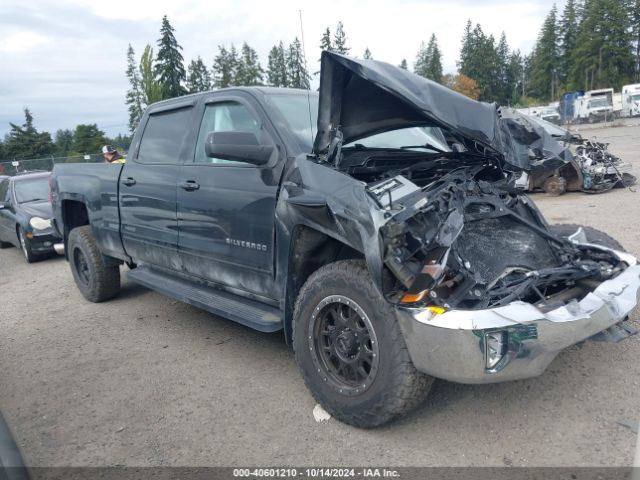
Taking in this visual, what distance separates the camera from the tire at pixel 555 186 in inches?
437

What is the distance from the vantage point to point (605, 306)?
9.22ft

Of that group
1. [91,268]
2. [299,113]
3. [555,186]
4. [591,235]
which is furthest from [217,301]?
[555,186]

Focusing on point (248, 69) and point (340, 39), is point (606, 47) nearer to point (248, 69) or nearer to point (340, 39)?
point (248, 69)

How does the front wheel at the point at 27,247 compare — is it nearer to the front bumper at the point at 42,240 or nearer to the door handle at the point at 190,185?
the front bumper at the point at 42,240

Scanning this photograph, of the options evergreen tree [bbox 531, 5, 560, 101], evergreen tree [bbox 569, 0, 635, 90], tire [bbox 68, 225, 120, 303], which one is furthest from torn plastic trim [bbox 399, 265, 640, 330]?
evergreen tree [bbox 531, 5, 560, 101]

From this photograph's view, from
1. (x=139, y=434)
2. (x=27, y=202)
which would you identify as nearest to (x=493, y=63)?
(x=27, y=202)

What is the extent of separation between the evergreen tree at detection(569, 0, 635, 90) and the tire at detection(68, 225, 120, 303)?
79.7m

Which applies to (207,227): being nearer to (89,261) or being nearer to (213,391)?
(213,391)

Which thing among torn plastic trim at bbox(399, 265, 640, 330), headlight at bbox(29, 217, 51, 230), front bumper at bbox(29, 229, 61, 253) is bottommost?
front bumper at bbox(29, 229, 61, 253)

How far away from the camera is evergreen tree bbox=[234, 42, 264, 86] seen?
64.8 m

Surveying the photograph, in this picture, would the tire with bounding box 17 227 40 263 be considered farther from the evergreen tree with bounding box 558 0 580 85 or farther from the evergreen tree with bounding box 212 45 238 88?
A: the evergreen tree with bounding box 558 0 580 85

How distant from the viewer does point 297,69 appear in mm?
4125

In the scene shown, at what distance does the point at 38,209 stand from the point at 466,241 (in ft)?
28.7

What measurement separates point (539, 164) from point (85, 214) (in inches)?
211
